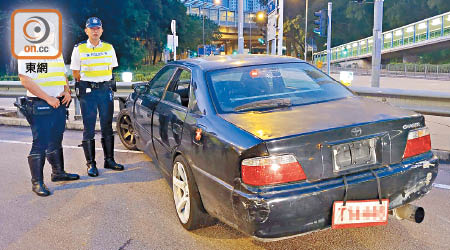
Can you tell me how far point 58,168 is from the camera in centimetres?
548

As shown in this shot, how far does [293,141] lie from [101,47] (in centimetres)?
345

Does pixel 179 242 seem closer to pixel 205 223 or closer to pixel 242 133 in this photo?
pixel 205 223

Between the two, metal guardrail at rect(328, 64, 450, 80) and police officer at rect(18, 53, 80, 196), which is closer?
police officer at rect(18, 53, 80, 196)

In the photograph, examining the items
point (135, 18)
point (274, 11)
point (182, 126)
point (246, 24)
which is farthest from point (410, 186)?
point (246, 24)

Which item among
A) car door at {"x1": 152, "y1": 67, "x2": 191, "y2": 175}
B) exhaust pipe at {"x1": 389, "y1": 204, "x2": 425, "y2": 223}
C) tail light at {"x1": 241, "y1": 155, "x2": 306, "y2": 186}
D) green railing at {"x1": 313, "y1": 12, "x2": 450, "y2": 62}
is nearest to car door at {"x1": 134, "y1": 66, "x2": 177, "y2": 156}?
car door at {"x1": 152, "y1": 67, "x2": 191, "y2": 175}

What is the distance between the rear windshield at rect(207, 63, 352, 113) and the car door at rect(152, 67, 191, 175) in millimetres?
372

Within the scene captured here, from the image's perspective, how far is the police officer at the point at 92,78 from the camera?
545cm

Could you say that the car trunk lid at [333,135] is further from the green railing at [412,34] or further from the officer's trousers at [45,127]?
the green railing at [412,34]

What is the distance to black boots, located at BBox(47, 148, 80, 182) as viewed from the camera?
5.41 metres

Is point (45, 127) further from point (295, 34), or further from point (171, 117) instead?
point (295, 34)

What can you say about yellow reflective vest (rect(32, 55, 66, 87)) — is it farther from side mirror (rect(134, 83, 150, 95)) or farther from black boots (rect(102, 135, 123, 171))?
black boots (rect(102, 135, 123, 171))

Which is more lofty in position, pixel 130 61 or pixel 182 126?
pixel 130 61

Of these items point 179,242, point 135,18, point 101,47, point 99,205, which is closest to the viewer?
point 179,242

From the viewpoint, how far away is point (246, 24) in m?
120
